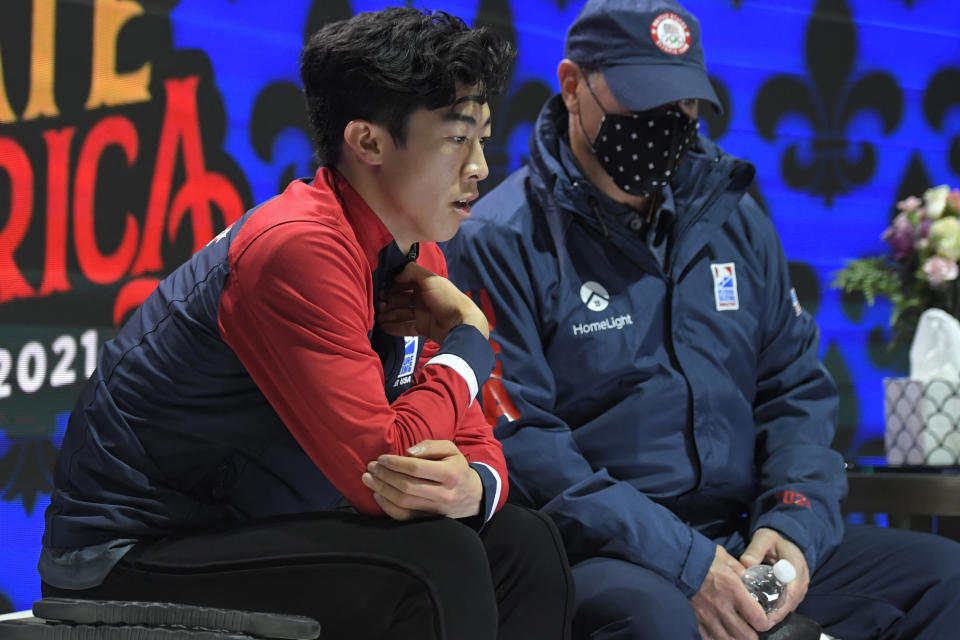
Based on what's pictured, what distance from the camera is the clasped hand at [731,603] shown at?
189 centimetres

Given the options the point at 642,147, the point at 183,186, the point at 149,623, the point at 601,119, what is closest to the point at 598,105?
the point at 601,119

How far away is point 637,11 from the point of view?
224 cm

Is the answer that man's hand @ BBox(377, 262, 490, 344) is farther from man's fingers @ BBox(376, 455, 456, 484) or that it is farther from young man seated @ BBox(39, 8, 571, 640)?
man's fingers @ BBox(376, 455, 456, 484)

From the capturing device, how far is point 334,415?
138 centimetres

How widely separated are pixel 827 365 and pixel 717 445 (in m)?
1.45

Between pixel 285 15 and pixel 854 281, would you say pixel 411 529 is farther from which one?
pixel 854 281

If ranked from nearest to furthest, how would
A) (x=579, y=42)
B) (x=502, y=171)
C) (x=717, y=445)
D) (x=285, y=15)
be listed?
1. (x=717, y=445)
2. (x=579, y=42)
3. (x=285, y=15)
4. (x=502, y=171)

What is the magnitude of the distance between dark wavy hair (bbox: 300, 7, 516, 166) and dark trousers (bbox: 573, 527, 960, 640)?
32.7 inches

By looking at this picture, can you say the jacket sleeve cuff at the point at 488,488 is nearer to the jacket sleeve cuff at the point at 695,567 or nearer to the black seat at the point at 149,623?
the black seat at the point at 149,623

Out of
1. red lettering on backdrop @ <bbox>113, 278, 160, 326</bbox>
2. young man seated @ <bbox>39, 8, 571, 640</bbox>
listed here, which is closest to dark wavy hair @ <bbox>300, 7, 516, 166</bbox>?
young man seated @ <bbox>39, 8, 571, 640</bbox>

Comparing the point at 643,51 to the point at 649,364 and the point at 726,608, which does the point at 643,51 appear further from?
the point at 726,608

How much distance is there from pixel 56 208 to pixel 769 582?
170 centimetres

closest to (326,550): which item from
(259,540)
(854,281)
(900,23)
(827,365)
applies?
(259,540)

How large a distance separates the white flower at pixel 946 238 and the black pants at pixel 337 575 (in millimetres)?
1955
